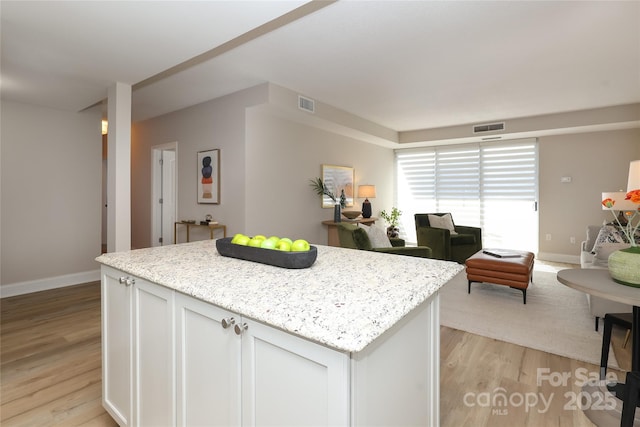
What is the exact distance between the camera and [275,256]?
4.46 feet

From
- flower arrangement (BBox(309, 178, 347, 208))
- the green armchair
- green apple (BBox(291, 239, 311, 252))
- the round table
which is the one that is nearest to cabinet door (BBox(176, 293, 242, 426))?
green apple (BBox(291, 239, 311, 252))

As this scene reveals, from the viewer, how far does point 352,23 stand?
8.43 feet

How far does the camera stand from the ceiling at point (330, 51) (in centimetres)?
211

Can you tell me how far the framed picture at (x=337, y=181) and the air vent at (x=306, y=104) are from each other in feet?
3.56

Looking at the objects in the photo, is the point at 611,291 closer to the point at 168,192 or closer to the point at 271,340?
the point at 271,340

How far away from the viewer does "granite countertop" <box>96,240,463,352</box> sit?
0.80 m

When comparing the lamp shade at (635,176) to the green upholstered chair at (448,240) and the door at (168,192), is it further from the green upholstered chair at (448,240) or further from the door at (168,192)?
the door at (168,192)

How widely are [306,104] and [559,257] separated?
523cm

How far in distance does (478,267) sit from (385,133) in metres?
3.36

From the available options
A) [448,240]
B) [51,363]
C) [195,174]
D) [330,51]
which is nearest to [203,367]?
[51,363]

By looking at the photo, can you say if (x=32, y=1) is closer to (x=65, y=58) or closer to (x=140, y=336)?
(x=65, y=58)

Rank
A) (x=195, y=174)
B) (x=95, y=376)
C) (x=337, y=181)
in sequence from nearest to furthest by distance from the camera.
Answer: (x=95, y=376), (x=195, y=174), (x=337, y=181)

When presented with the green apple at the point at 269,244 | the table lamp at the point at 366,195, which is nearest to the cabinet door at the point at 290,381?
the green apple at the point at 269,244

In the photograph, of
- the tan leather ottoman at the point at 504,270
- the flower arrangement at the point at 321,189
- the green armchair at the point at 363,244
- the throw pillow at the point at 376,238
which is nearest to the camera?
the tan leather ottoman at the point at 504,270
